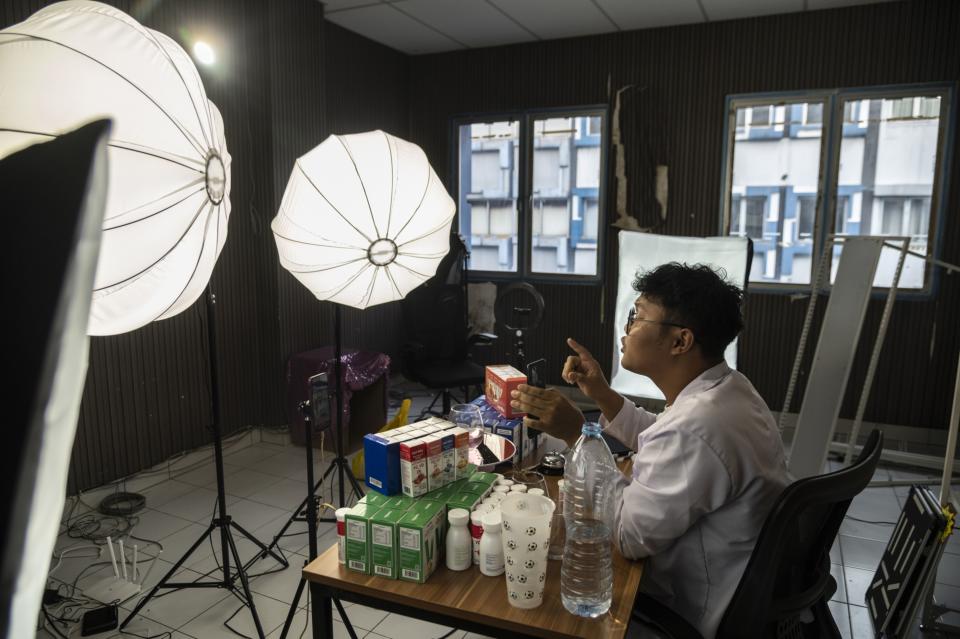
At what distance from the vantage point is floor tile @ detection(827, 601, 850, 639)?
7.78ft

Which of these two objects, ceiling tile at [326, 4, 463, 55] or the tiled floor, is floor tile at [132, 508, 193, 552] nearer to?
the tiled floor

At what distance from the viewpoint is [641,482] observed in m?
1.44

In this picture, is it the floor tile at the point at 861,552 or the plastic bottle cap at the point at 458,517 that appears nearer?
the plastic bottle cap at the point at 458,517

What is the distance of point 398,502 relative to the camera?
1466 mm

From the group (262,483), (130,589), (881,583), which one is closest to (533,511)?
(881,583)

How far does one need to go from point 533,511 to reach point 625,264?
2.91 m

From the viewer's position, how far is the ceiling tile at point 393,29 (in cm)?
453

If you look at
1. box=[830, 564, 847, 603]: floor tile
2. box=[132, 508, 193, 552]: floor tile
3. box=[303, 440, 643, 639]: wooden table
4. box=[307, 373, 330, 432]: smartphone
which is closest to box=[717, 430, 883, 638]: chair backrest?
box=[303, 440, 643, 639]: wooden table

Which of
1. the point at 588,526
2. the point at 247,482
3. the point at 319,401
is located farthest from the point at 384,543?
the point at 247,482

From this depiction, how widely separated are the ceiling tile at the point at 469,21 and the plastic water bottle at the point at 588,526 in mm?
3680

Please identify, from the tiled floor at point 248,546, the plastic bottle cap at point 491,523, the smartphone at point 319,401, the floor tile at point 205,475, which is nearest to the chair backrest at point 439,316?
the tiled floor at point 248,546

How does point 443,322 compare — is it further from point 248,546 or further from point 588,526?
point 588,526

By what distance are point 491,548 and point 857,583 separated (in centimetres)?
218

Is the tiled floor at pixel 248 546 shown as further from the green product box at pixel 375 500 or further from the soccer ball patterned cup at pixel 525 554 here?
the soccer ball patterned cup at pixel 525 554
